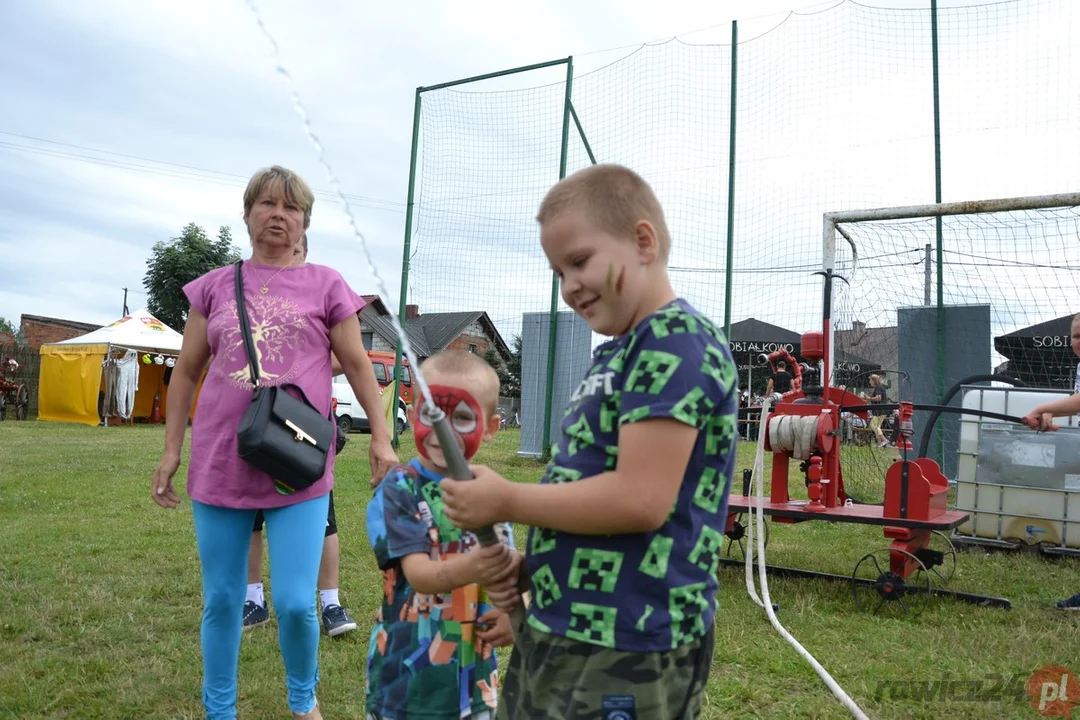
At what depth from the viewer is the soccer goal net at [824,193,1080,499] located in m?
7.35

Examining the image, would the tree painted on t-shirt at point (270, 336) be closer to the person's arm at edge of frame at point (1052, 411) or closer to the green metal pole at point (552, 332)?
the person's arm at edge of frame at point (1052, 411)

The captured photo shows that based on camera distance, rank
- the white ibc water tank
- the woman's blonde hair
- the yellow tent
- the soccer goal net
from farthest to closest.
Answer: the yellow tent < the soccer goal net < the white ibc water tank < the woman's blonde hair

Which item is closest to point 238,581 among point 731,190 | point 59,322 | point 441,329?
point 731,190

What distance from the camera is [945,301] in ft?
27.0

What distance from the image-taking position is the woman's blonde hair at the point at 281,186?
264 cm

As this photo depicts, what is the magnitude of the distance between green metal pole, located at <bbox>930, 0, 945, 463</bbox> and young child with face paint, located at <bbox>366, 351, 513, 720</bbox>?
24.0ft

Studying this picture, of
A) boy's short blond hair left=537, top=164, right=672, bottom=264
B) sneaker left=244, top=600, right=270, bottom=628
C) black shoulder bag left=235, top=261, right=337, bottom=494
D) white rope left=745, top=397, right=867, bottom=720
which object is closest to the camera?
boy's short blond hair left=537, top=164, right=672, bottom=264

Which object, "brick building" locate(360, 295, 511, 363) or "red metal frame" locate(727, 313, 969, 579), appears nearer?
"red metal frame" locate(727, 313, 969, 579)

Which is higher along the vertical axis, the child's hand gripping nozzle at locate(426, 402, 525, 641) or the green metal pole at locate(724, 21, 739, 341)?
the green metal pole at locate(724, 21, 739, 341)

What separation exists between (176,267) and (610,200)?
3451cm

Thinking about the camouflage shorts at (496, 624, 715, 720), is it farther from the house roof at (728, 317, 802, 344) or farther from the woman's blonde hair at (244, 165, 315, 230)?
the house roof at (728, 317, 802, 344)

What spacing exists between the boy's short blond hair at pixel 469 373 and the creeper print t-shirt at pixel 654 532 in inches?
17.2

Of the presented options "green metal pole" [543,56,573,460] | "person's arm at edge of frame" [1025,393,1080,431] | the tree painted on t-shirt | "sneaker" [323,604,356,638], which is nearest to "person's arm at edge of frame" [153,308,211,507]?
the tree painted on t-shirt

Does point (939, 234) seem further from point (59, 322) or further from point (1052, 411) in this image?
point (59, 322)
